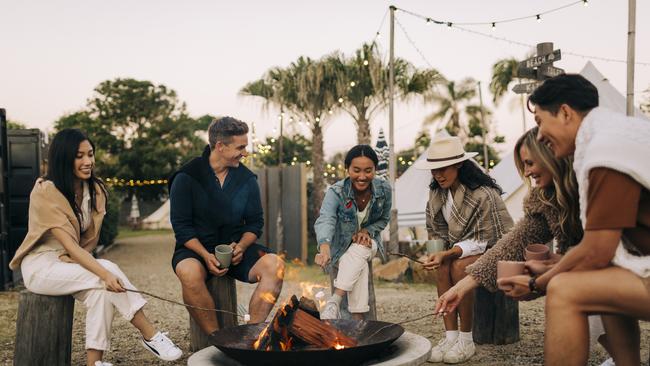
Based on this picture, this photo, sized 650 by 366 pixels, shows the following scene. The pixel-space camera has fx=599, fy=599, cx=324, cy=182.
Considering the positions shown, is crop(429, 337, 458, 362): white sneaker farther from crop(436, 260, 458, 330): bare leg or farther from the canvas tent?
the canvas tent

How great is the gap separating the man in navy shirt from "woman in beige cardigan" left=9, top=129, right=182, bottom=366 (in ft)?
1.65

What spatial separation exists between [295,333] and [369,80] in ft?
49.3

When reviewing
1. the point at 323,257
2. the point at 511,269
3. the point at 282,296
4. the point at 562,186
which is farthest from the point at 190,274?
the point at 282,296

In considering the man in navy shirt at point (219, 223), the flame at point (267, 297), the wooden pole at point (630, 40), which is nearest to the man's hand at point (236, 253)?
the man in navy shirt at point (219, 223)

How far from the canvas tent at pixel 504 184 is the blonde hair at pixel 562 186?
318 inches

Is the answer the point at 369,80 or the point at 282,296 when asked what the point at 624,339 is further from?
the point at 369,80

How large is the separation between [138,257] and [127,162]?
79.9 feet

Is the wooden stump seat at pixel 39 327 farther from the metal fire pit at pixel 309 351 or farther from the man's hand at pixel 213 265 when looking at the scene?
the metal fire pit at pixel 309 351

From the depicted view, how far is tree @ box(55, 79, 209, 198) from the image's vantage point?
36.3 metres

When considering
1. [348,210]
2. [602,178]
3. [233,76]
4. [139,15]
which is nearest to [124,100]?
[233,76]

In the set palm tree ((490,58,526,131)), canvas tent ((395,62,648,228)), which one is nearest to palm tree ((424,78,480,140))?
palm tree ((490,58,526,131))

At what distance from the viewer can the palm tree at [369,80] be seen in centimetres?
1725

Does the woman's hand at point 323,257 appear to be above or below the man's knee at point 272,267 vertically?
above

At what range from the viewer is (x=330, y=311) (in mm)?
4246
